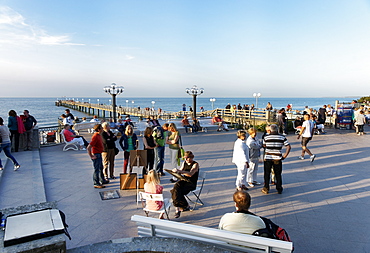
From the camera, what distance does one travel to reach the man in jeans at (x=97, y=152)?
248 inches

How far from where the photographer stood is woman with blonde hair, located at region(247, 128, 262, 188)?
638cm

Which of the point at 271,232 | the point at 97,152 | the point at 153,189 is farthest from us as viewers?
the point at 97,152

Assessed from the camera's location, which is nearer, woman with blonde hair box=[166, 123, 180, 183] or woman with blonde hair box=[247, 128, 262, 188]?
woman with blonde hair box=[247, 128, 262, 188]

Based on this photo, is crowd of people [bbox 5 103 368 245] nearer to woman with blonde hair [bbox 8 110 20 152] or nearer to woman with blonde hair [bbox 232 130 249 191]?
woman with blonde hair [bbox 232 130 249 191]

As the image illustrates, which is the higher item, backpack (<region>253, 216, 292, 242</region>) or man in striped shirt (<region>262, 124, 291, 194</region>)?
man in striped shirt (<region>262, 124, 291, 194</region>)

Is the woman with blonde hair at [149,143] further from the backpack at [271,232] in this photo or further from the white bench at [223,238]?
the backpack at [271,232]

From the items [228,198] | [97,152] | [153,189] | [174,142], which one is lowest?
[228,198]

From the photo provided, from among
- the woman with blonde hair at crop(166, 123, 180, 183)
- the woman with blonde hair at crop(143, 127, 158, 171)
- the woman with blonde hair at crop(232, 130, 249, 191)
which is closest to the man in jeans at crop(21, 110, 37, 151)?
the woman with blonde hair at crop(143, 127, 158, 171)

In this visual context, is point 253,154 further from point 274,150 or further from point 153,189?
point 153,189

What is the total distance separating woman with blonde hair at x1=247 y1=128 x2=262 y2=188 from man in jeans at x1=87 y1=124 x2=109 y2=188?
349 centimetres

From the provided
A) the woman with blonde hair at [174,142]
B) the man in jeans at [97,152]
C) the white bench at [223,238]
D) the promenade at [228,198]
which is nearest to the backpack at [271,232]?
the white bench at [223,238]

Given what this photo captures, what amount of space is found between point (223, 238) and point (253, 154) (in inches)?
167

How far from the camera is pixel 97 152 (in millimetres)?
6371

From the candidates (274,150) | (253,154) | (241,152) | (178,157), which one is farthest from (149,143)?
(274,150)
